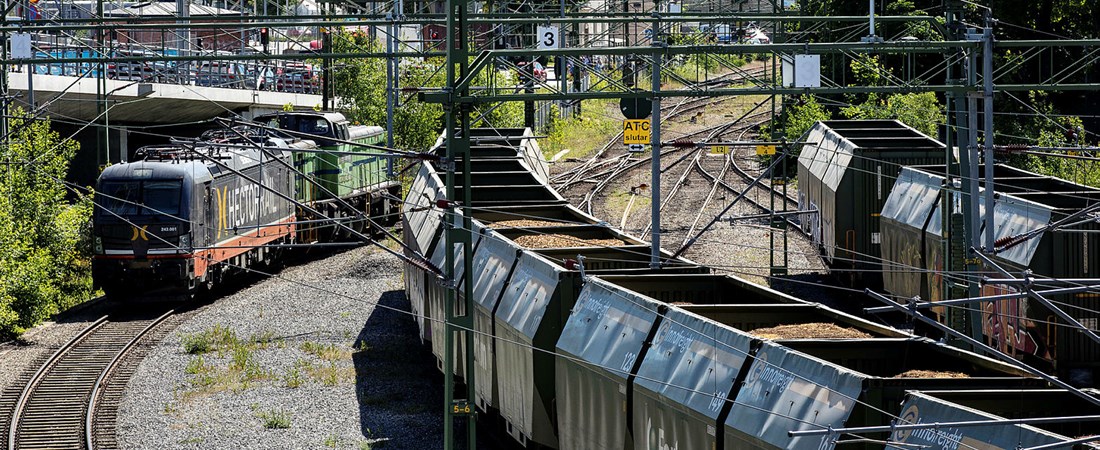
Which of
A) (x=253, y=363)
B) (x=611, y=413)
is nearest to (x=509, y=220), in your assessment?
(x=253, y=363)

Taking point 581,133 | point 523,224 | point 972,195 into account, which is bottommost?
point 523,224

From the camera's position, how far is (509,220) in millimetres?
24344

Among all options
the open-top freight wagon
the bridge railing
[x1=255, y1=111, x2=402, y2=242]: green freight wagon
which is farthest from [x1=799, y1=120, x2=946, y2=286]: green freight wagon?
the bridge railing

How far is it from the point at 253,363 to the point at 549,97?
9727 millimetres

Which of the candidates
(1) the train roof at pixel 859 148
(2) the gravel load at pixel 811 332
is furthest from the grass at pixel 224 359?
(2) the gravel load at pixel 811 332

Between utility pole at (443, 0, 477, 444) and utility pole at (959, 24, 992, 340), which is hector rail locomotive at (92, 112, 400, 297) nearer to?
utility pole at (443, 0, 477, 444)

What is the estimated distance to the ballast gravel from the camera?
20.1 metres

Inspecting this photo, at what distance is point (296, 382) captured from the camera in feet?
77.2

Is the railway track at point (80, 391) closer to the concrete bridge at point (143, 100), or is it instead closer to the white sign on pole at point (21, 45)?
the white sign on pole at point (21, 45)

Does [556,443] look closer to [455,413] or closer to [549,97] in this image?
[455,413]

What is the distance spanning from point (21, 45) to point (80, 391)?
27.7 feet

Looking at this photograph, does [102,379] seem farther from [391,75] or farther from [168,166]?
[391,75]

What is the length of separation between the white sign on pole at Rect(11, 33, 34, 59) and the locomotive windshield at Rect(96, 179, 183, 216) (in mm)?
3377

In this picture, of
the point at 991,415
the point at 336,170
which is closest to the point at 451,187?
the point at 991,415
